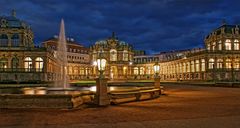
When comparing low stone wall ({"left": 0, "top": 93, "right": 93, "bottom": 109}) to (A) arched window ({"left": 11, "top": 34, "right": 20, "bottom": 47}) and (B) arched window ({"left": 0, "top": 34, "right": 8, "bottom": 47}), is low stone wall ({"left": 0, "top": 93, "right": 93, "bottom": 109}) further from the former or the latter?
(B) arched window ({"left": 0, "top": 34, "right": 8, "bottom": 47})

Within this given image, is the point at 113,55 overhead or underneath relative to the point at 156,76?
overhead

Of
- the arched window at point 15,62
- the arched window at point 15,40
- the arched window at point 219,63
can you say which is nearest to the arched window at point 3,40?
the arched window at point 15,40

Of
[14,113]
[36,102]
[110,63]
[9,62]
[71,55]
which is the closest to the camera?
[14,113]

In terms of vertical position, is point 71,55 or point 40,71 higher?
point 71,55

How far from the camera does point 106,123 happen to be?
42.8 ft

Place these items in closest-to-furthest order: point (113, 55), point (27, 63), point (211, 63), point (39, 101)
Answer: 1. point (39, 101)
2. point (27, 63)
3. point (211, 63)
4. point (113, 55)

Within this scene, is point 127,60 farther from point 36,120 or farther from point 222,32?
point 36,120

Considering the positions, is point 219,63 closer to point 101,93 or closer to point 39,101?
point 101,93

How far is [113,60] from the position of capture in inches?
5640

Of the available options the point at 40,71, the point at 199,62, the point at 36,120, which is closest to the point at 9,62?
the point at 40,71

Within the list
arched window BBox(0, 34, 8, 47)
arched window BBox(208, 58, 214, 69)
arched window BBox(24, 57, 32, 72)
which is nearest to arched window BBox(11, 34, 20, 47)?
arched window BBox(0, 34, 8, 47)

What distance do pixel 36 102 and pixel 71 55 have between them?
5282 inches

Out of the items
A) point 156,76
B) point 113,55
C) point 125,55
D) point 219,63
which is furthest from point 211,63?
point 156,76

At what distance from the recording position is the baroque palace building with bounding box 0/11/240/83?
82.1 m
